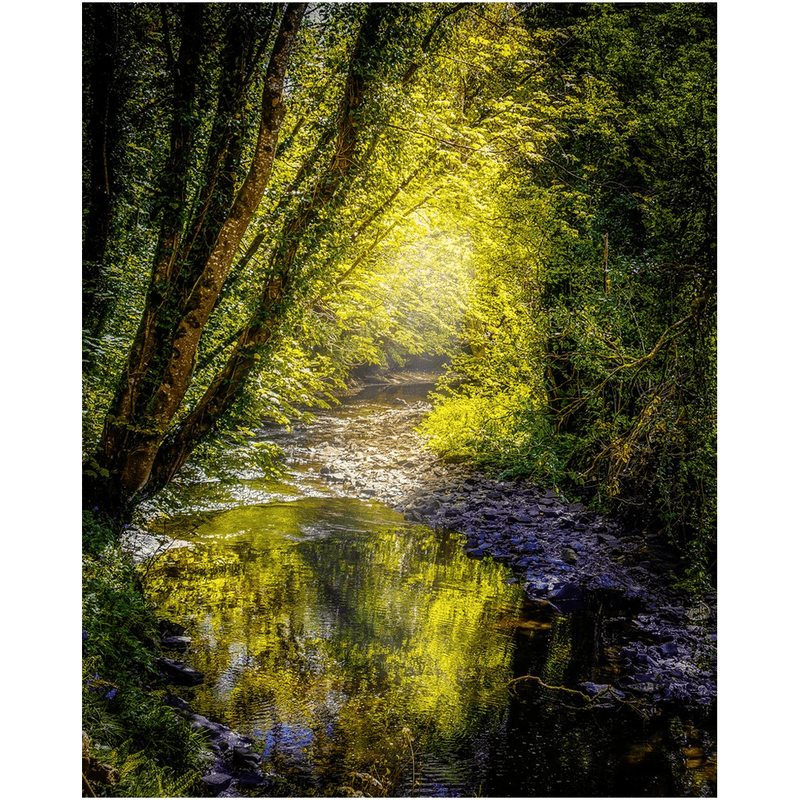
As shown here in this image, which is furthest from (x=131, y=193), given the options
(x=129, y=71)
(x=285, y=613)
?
(x=285, y=613)

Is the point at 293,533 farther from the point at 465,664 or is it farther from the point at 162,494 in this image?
the point at 465,664

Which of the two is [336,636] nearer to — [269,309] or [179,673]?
[179,673]

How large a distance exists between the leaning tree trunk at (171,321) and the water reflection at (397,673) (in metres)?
1.74

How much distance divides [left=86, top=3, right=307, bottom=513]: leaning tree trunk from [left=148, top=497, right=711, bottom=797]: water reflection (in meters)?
1.74

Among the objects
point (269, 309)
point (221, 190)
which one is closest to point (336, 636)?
point (269, 309)

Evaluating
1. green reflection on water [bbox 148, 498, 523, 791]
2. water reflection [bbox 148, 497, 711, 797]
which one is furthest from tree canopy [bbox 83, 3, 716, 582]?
green reflection on water [bbox 148, 498, 523, 791]

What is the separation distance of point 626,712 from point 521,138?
627cm

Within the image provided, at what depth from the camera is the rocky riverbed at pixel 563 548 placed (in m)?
4.85

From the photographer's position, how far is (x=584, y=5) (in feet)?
27.0

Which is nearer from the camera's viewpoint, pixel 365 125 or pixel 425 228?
pixel 365 125

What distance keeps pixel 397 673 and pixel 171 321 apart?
331 centimetres

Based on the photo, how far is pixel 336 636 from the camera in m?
5.11

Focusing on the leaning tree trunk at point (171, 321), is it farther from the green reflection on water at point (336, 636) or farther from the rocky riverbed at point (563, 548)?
the rocky riverbed at point (563, 548)

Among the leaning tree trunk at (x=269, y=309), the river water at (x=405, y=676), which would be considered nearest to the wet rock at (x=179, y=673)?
the river water at (x=405, y=676)
